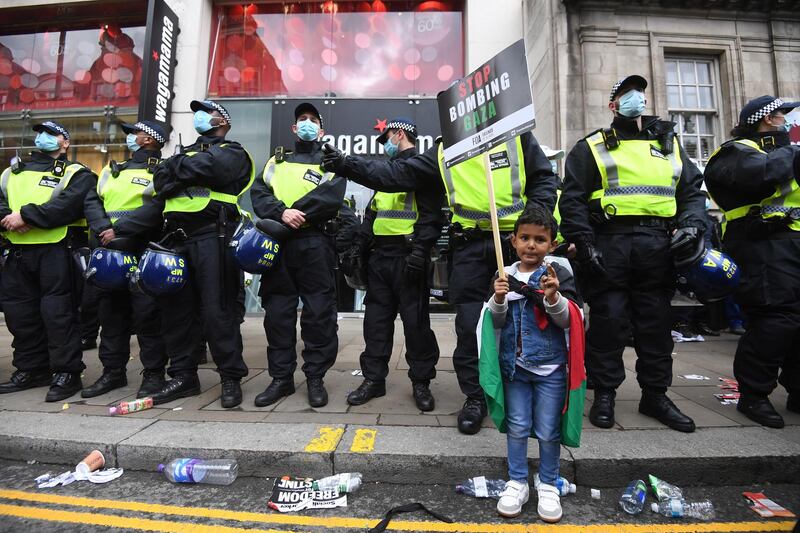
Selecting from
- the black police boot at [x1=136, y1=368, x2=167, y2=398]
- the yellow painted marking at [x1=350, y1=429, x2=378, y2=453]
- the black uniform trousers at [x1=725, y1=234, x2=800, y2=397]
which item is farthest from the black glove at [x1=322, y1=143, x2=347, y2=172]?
the black uniform trousers at [x1=725, y1=234, x2=800, y2=397]

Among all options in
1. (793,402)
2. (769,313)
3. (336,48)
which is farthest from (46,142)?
(336,48)

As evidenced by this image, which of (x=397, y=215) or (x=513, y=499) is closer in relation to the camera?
(x=513, y=499)

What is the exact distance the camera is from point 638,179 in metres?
2.81

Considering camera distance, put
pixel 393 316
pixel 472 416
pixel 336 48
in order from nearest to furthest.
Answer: pixel 472 416, pixel 393 316, pixel 336 48

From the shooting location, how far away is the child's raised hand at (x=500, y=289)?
1.99m

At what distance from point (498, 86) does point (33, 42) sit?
47.7 ft

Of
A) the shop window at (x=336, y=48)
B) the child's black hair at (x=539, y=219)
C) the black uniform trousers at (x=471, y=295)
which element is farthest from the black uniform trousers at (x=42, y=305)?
the shop window at (x=336, y=48)

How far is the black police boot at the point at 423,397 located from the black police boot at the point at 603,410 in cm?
108

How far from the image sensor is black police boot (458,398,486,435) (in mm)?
2557

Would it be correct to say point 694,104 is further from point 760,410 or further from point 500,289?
point 500,289

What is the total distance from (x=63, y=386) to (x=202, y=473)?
207 cm

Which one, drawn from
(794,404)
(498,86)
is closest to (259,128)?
(498,86)

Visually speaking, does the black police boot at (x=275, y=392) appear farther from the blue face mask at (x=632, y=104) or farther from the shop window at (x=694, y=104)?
the shop window at (x=694, y=104)

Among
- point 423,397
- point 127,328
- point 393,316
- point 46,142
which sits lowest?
point 423,397
